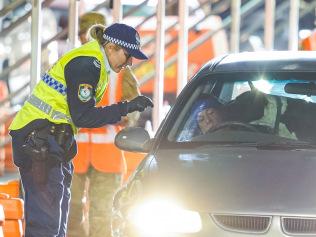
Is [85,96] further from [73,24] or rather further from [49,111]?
[73,24]

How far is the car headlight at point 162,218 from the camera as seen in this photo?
5336mm

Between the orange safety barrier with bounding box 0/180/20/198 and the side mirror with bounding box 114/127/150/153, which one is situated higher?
the side mirror with bounding box 114/127/150/153

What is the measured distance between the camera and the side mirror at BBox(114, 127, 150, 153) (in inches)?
252

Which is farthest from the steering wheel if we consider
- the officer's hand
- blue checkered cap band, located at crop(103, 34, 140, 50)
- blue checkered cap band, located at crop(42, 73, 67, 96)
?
blue checkered cap band, located at crop(42, 73, 67, 96)

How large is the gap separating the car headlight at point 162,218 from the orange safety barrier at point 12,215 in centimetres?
234

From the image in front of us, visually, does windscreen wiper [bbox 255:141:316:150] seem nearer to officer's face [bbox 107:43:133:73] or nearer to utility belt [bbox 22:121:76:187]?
officer's face [bbox 107:43:133:73]

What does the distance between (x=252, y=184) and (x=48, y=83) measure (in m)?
2.08

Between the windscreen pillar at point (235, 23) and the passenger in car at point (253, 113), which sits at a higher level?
the windscreen pillar at point (235, 23)

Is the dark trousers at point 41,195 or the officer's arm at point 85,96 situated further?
the dark trousers at point 41,195

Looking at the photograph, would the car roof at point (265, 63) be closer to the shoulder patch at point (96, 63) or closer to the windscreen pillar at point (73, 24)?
the shoulder patch at point (96, 63)

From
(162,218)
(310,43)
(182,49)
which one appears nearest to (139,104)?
(162,218)

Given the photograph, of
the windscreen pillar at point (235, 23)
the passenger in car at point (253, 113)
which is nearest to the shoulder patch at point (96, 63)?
the passenger in car at point (253, 113)

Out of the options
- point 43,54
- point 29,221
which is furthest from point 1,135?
point 29,221

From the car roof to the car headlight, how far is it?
1.47 m
